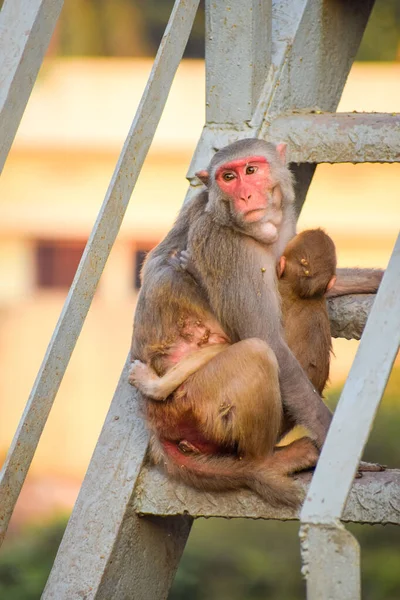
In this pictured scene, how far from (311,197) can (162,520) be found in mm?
9374

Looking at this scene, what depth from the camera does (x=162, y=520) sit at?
3.18m

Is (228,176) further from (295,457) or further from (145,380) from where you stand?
(295,457)

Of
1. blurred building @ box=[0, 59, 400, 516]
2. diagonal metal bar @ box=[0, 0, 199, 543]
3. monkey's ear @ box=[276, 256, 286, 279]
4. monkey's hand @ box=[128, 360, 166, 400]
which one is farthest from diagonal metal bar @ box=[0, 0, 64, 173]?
blurred building @ box=[0, 59, 400, 516]

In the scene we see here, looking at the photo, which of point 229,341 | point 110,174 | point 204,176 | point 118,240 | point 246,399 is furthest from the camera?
point 118,240

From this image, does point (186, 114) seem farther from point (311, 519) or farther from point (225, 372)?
point (311, 519)

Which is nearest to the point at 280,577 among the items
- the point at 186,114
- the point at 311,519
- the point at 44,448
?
the point at 44,448

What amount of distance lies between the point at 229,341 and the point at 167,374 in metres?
0.21

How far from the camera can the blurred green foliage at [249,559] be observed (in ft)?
22.3

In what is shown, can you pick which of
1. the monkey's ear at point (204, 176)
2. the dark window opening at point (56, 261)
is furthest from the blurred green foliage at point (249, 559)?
the dark window opening at point (56, 261)

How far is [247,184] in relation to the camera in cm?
322

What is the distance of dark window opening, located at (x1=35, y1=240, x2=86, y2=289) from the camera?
570 inches

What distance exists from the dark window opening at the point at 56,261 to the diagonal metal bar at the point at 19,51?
11.4 meters

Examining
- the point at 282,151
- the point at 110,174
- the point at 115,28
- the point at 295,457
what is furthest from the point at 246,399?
the point at 115,28

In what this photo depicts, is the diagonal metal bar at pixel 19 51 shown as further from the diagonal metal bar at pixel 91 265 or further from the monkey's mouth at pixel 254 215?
the monkey's mouth at pixel 254 215
